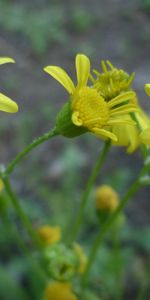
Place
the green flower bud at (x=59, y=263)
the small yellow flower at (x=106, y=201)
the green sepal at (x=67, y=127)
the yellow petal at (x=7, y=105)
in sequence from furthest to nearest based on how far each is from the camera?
1. the small yellow flower at (x=106, y=201)
2. the green flower bud at (x=59, y=263)
3. the green sepal at (x=67, y=127)
4. the yellow petal at (x=7, y=105)

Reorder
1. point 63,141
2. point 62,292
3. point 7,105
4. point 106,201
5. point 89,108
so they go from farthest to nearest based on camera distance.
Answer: point 63,141 < point 106,201 < point 62,292 < point 89,108 < point 7,105

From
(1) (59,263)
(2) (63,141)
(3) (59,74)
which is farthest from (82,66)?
(2) (63,141)

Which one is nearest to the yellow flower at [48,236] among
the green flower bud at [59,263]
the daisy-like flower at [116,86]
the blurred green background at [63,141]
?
the blurred green background at [63,141]

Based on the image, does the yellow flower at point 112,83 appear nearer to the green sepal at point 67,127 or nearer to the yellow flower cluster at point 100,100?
the yellow flower cluster at point 100,100

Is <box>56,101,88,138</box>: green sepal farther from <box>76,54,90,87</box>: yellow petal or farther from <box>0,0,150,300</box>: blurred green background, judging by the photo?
<box>0,0,150,300</box>: blurred green background

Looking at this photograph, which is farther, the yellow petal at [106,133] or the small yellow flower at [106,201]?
the small yellow flower at [106,201]

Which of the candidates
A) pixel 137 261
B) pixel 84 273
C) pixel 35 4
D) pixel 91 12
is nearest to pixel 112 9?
pixel 91 12

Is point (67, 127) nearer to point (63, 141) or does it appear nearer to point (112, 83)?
point (112, 83)

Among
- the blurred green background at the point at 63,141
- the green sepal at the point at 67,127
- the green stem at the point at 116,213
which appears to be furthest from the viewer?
the blurred green background at the point at 63,141
